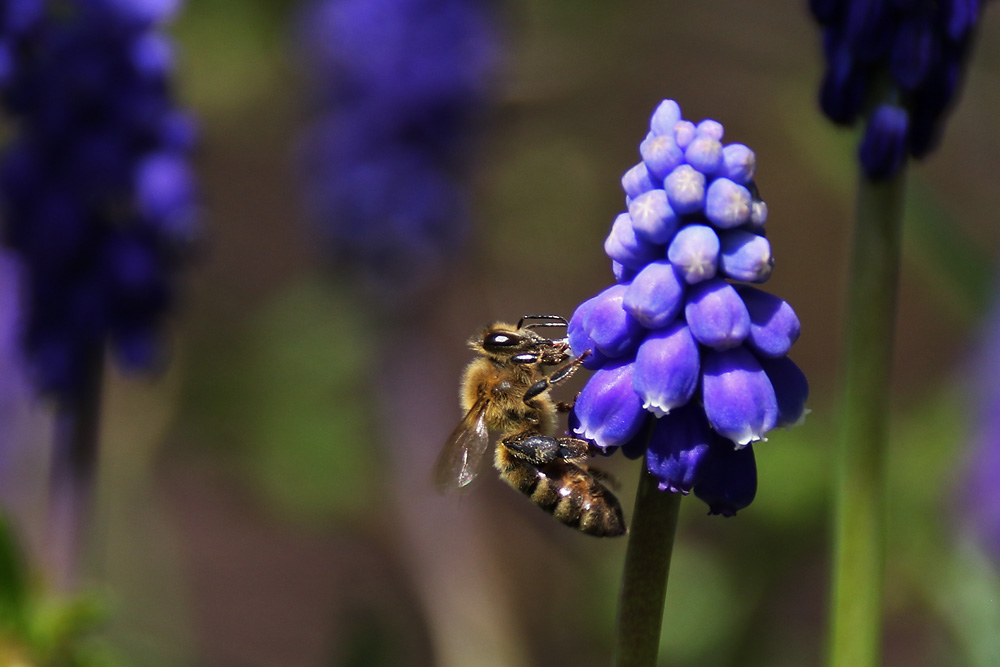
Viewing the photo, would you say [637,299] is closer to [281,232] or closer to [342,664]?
[342,664]

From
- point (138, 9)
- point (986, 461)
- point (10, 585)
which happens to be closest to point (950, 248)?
point (986, 461)

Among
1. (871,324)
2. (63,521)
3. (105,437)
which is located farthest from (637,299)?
(105,437)

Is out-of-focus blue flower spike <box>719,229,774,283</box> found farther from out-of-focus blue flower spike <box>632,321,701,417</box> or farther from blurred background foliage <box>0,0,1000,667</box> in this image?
blurred background foliage <box>0,0,1000,667</box>

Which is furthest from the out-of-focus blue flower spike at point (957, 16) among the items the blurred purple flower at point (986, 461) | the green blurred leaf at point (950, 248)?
the blurred purple flower at point (986, 461)

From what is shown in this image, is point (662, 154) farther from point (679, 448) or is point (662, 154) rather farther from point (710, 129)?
point (679, 448)

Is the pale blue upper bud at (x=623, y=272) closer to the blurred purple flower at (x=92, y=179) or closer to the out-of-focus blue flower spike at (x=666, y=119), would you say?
the out-of-focus blue flower spike at (x=666, y=119)

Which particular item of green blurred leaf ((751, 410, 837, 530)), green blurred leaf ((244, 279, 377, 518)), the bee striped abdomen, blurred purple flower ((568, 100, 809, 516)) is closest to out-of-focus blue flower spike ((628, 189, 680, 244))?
blurred purple flower ((568, 100, 809, 516))
